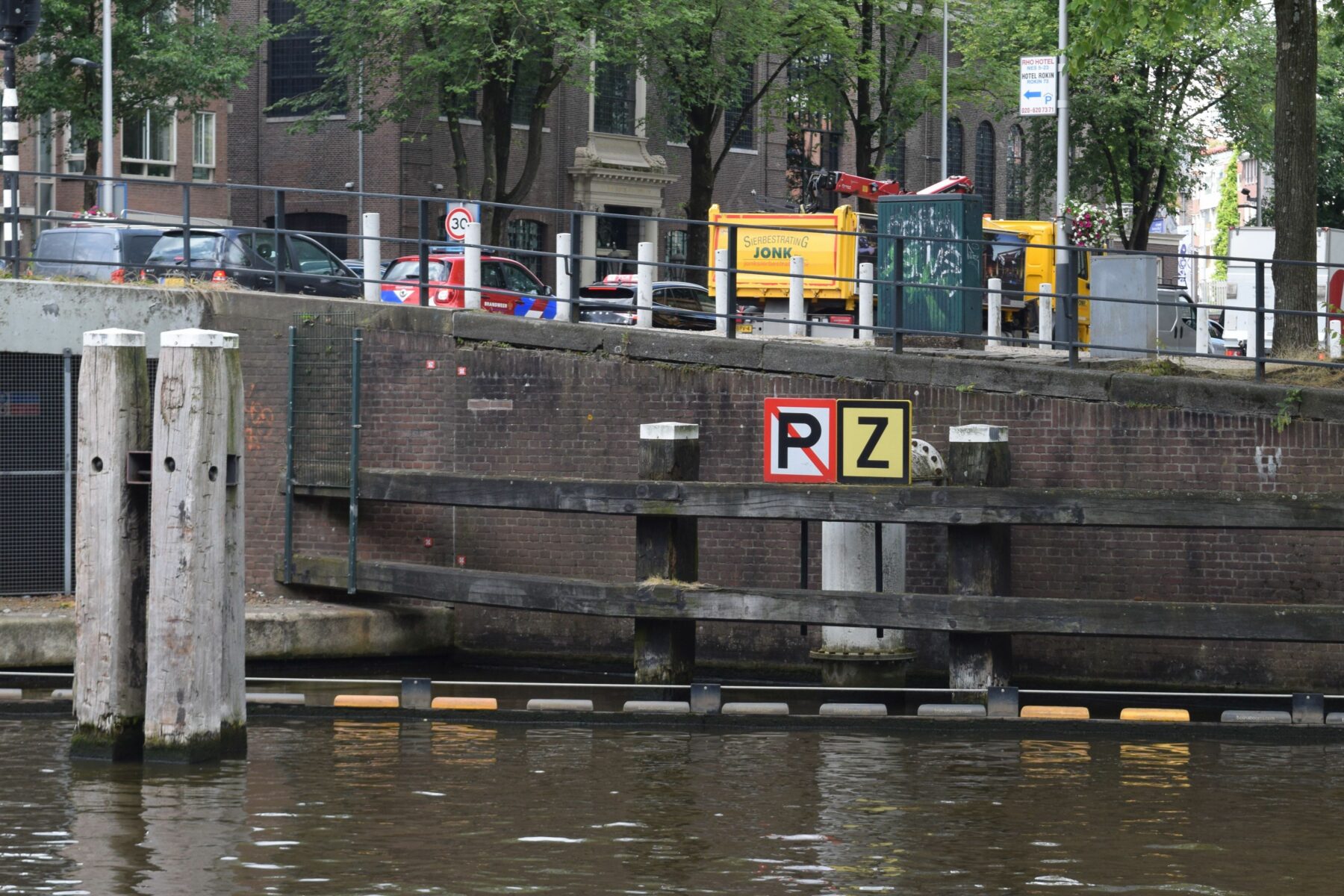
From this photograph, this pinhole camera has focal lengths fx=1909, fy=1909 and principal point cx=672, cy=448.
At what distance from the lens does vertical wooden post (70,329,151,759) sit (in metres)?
11.0

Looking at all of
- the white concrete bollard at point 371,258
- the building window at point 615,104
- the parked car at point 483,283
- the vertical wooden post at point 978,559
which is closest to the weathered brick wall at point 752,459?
the white concrete bollard at point 371,258

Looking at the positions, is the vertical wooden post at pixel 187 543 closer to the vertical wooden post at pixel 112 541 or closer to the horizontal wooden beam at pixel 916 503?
the vertical wooden post at pixel 112 541

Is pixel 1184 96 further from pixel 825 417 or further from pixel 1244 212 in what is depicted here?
pixel 1244 212

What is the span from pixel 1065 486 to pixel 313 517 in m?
6.66

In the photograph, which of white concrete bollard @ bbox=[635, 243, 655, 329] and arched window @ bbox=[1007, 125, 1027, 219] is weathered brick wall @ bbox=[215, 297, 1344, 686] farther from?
arched window @ bbox=[1007, 125, 1027, 219]

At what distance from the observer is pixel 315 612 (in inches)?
633

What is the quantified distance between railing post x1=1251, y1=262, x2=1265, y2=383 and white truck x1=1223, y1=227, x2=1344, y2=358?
0.59ft

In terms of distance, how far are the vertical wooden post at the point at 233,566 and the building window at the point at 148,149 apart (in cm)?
3958

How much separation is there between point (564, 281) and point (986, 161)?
171 ft

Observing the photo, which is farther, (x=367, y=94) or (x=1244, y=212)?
(x=1244, y=212)

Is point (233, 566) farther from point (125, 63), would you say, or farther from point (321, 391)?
point (125, 63)

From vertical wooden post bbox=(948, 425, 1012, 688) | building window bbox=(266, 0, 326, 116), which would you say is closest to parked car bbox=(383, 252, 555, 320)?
vertical wooden post bbox=(948, 425, 1012, 688)

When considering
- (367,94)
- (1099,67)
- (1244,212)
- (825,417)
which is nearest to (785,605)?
(825,417)

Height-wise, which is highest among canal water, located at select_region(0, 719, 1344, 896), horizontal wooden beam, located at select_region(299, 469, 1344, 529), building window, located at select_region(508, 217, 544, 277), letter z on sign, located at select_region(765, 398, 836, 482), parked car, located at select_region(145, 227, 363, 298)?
building window, located at select_region(508, 217, 544, 277)
